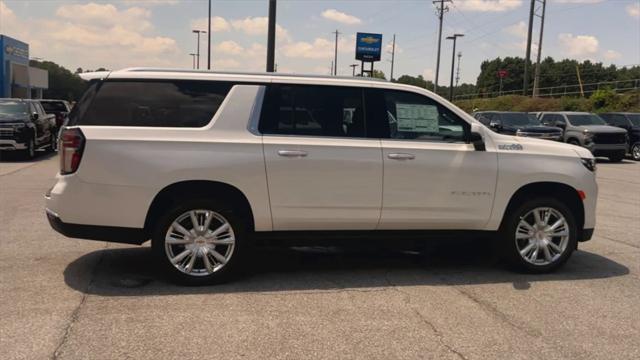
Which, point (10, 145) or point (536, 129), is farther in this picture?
point (536, 129)

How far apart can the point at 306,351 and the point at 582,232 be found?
361 centimetres

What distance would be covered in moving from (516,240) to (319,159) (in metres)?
2.25

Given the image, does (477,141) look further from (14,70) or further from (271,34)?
(14,70)

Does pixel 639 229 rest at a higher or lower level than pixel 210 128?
lower

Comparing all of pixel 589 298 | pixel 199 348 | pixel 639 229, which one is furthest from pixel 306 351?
pixel 639 229

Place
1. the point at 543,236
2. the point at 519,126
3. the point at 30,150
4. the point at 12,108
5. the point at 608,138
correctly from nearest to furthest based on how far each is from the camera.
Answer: the point at 543,236, the point at 30,150, the point at 12,108, the point at 608,138, the point at 519,126

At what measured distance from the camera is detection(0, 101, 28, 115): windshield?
17.6 m

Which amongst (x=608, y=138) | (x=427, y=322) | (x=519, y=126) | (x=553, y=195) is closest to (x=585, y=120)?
(x=608, y=138)

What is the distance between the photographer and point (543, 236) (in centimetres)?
596

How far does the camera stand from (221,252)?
5.34m

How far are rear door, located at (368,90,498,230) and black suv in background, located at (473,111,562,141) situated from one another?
1615cm

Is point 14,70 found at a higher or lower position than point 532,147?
higher

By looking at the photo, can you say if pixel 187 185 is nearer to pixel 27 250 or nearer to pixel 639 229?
pixel 27 250

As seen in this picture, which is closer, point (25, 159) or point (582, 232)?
point (582, 232)
